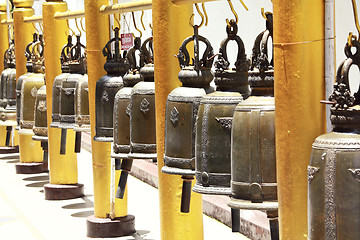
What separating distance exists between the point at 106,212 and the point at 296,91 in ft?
10.9

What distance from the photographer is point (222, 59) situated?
117 inches

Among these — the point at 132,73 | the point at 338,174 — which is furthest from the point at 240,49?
the point at 132,73

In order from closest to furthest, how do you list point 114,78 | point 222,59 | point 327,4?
point 327,4 < point 222,59 < point 114,78

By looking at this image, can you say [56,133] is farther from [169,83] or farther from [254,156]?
[254,156]

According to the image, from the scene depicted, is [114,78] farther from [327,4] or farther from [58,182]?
[58,182]

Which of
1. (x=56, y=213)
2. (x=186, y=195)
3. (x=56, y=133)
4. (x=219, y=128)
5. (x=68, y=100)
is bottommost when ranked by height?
(x=56, y=213)

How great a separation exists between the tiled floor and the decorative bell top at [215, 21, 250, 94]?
8.74 feet

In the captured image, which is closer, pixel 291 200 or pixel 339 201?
pixel 339 201

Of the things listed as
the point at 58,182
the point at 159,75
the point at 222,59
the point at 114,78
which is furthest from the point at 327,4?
the point at 58,182

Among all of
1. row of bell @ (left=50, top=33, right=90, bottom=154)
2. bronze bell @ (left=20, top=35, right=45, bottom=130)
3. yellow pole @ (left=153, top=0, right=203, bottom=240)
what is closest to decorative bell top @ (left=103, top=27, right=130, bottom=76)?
yellow pole @ (left=153, top=0, right=203, bottom=240)

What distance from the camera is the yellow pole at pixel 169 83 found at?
376 cm

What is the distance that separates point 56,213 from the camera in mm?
6504

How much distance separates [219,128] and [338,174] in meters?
0.85

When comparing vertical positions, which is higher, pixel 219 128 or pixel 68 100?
pixel 68 100
